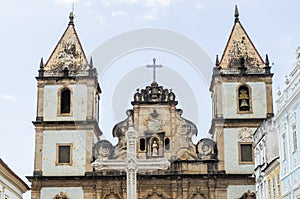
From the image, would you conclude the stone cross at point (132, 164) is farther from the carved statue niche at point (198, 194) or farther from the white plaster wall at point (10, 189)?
the carved statue niche at point (198, 194)

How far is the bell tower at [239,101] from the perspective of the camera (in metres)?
33.8

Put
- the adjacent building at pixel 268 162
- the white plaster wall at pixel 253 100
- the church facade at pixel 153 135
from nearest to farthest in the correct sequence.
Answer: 1. the adjacent building at pixel 268 162
2. the church facade at pixel 153 135
3. the white plaster wall at pixel 253 100

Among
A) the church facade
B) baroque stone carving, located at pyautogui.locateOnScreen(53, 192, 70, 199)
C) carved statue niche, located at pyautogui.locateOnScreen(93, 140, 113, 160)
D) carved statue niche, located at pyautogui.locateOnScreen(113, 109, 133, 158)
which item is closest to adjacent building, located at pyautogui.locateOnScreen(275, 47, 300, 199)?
the church facade

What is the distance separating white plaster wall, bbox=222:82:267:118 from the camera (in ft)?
113

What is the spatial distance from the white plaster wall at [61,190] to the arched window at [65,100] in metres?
4.31

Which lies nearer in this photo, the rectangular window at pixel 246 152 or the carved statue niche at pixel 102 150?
the rectangular window at pixel 246 152

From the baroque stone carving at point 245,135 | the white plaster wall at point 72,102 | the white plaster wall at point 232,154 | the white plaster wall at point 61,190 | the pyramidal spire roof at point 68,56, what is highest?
the pyramidal spire roof at point 68,56

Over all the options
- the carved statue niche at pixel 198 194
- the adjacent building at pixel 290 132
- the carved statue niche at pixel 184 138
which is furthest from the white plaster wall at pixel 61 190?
the adjacent building at pixel 290 132

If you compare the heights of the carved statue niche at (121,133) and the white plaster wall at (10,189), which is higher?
the carved statue niche at (121,133)

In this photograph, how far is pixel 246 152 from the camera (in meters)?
33.8

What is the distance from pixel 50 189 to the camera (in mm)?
33344

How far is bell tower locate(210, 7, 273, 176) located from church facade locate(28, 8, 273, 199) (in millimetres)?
52

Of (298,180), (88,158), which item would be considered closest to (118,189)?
(88,158)

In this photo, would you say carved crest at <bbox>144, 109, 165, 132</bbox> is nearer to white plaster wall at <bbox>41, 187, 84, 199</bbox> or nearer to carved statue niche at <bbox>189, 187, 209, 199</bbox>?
carved statue niche at <bbox>189, 187, 209, 199</bbox>
